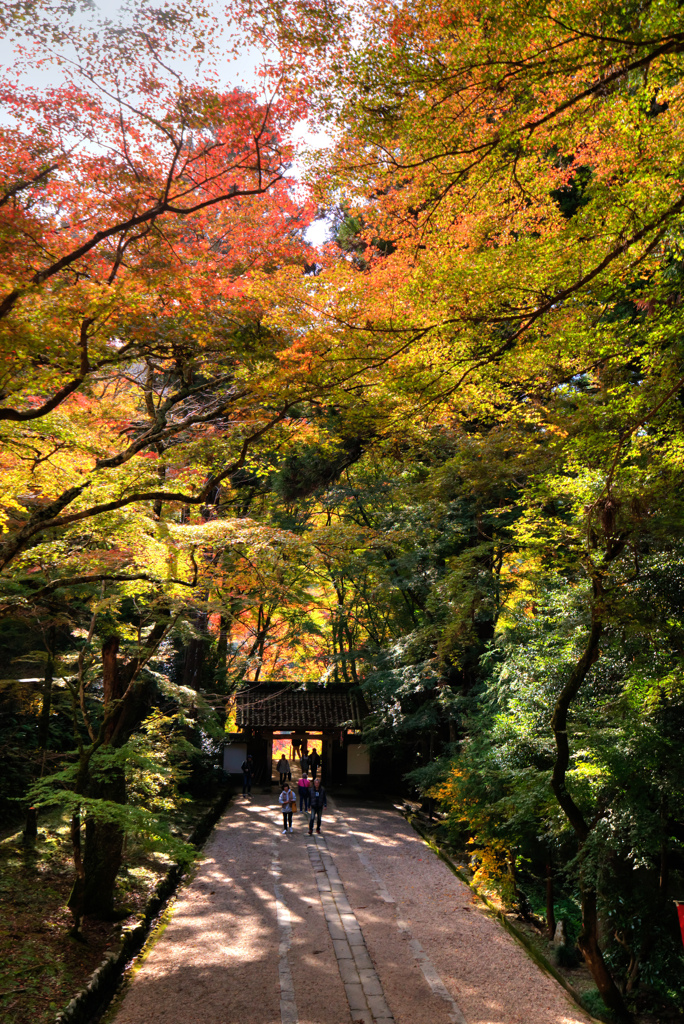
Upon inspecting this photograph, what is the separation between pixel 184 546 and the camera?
30.3 ft

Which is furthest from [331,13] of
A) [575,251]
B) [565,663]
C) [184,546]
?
[565,663]

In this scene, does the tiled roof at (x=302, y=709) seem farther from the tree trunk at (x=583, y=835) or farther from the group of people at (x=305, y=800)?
the tree trunk at (x=583, y=835)

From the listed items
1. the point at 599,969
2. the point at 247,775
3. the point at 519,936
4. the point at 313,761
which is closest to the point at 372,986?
the point at 599,969

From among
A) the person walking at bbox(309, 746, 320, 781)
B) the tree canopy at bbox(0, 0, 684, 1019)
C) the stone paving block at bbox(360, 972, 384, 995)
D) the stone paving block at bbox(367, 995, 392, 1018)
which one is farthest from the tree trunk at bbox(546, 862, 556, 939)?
the person walking at bbox(309, 746, 320, 781)

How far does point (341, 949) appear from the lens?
→ 351 inches

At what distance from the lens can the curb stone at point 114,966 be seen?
693 cm

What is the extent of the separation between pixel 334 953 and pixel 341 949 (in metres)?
0.15

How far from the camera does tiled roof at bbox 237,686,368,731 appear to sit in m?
21.1

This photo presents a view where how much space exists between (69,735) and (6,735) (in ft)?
7.08

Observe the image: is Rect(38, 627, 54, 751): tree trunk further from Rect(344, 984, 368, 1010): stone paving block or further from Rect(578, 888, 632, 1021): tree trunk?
Rect(578, 888, 632, 1021): tree trunk

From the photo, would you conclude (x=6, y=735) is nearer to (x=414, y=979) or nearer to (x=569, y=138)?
(x=414, y=979)

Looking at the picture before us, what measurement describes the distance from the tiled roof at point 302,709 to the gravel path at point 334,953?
6955 millimetres

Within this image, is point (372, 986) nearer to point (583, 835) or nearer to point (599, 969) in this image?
point (599, 969)

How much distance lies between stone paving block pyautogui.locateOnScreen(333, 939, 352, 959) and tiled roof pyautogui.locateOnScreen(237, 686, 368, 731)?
36.3 feet
